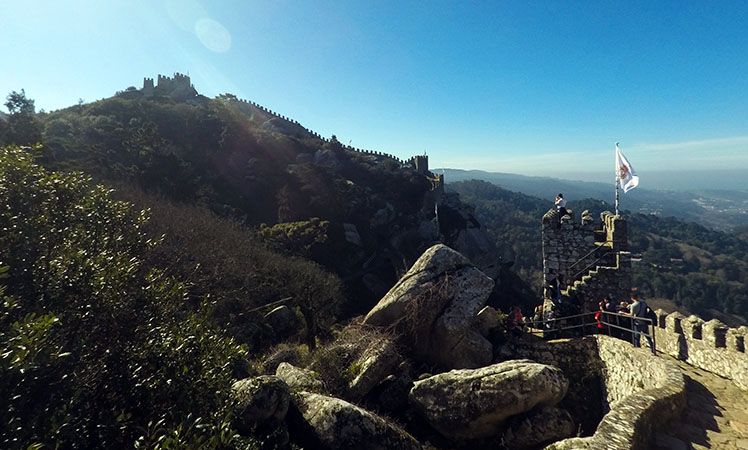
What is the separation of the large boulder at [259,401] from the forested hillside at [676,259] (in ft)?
201

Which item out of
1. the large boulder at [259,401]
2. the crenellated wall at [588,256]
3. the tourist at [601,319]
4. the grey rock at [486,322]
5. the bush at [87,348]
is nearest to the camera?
the bush at [87,348]

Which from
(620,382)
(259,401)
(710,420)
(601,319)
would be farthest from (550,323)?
(259,401)

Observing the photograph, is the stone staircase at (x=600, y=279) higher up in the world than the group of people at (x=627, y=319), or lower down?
higher up

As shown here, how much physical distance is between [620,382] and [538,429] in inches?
133

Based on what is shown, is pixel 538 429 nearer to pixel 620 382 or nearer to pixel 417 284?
pixel 620 382

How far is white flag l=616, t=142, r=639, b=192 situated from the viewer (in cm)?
1465

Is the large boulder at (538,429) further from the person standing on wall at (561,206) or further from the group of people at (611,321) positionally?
the person standing on wall at (561,206)

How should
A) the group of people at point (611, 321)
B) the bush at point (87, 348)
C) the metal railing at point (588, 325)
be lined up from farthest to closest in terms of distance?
the metal railing at point (588, 325) < the group of people at point (611, 321) < the bush at point (87, 348)

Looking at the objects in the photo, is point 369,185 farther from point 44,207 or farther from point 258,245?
point 44,207

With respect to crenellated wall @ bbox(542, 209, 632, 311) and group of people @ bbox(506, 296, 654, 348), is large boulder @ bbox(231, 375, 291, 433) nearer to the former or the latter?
group of people @ bbox(506, 296, 654, 348)

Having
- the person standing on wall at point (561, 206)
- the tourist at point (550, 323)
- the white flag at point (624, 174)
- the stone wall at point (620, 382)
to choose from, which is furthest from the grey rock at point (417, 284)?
the white flag at point (624, 174)

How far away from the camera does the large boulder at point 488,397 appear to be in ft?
27.2

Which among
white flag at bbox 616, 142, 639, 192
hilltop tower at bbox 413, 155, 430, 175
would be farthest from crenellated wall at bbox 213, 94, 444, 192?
white flag at bbox 616, 142, 639, 192

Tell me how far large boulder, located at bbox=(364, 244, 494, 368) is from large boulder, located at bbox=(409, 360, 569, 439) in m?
2.23
